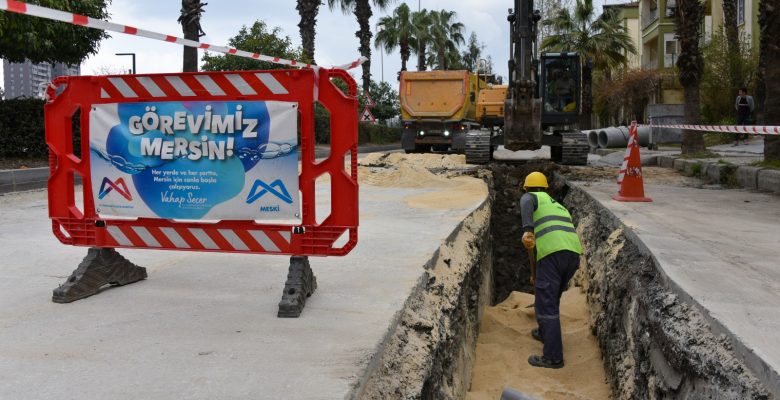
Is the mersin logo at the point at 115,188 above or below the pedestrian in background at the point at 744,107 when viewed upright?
below

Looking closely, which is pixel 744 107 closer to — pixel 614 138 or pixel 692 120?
pixel 692 120

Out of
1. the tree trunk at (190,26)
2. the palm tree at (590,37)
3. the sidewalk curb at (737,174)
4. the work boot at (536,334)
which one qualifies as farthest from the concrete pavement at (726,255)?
the palm tree at (590,37)

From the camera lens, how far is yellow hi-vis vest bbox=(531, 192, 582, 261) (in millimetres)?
5895

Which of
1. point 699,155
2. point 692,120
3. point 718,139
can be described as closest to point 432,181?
point 699,155

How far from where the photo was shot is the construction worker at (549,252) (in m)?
5.93

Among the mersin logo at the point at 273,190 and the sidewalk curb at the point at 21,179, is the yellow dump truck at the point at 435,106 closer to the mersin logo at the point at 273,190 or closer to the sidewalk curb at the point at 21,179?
the sidewalk curb at the point at 21,179

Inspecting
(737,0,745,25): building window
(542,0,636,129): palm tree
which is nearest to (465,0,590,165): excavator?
(737,0,745,25): building window

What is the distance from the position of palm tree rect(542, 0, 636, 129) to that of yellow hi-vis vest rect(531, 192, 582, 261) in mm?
32012

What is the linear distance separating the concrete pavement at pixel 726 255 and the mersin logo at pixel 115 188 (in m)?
→ 3.69

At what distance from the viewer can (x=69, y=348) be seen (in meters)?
3.52

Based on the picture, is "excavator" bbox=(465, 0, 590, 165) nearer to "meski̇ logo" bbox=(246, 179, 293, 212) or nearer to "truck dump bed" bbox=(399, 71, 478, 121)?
"truck dump bed" bbox=(399, 71, 478, 121)

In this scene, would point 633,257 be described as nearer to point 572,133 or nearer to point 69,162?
point 69,162

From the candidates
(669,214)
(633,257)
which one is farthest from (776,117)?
(633,257)

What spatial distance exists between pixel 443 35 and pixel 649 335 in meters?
57.7
